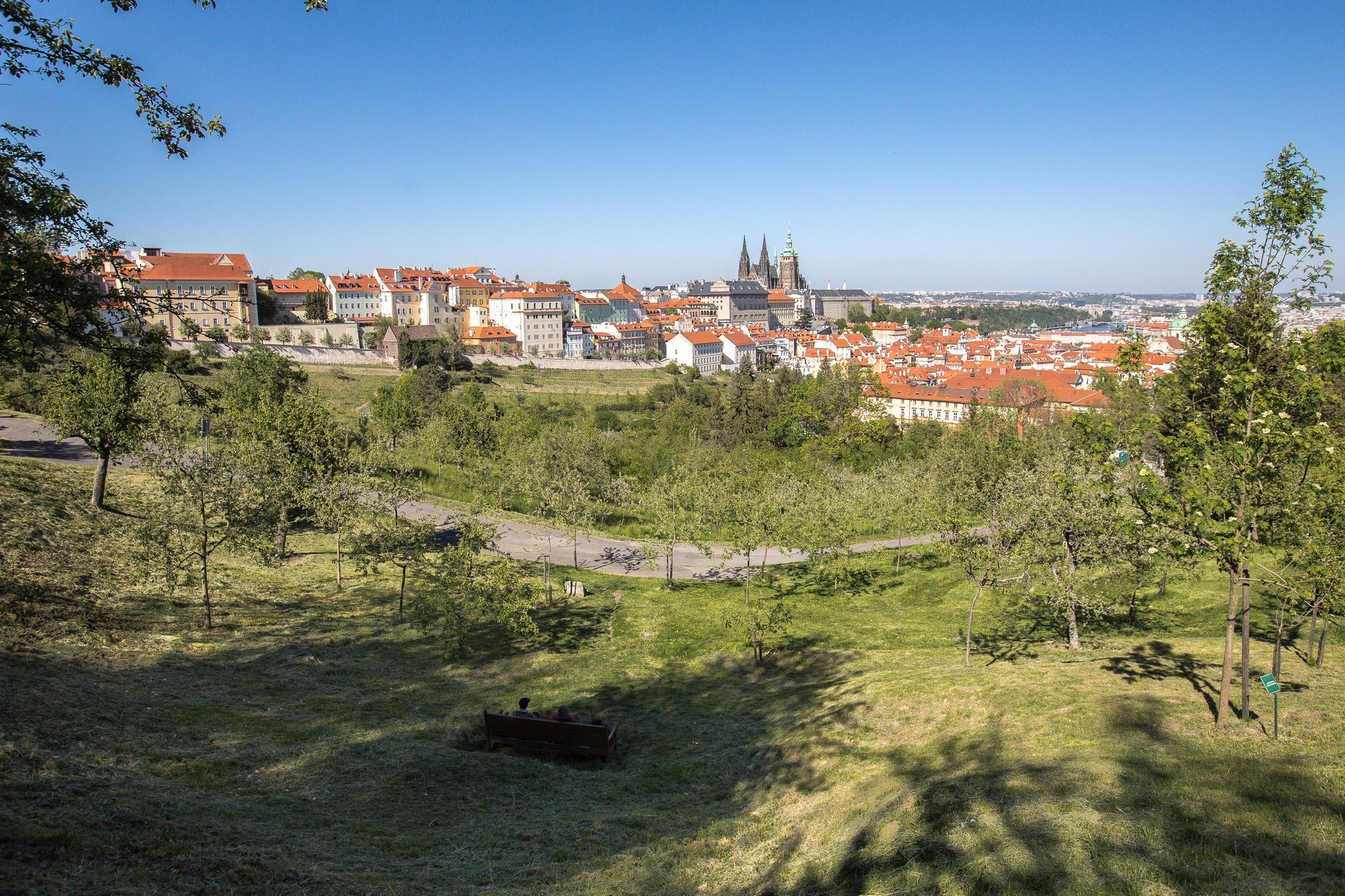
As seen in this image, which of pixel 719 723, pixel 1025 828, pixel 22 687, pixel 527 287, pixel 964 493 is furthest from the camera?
pixel 527 287

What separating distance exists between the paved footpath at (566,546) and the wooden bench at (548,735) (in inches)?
623

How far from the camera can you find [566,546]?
1257 inches

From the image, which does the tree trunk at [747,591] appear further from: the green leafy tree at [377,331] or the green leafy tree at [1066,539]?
the green leafy tree at [377,331]

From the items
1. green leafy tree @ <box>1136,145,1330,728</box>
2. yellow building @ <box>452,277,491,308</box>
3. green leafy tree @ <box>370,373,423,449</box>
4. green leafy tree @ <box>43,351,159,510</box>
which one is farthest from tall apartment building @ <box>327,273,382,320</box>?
green leafy tree @ <box>1136,145,1330,728</box>

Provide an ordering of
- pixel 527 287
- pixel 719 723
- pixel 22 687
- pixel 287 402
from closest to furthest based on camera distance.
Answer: pixel 22 687, pixel 719 723, pixel 287 402, pixel 527 287

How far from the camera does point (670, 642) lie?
20.0 metres

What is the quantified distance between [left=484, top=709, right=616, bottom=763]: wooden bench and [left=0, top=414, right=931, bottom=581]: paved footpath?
15822 millimetres

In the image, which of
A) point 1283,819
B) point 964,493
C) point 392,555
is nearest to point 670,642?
point 392,555

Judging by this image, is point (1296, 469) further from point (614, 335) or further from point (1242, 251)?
point (614, 335)

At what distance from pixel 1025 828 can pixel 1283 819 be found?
2.35 m

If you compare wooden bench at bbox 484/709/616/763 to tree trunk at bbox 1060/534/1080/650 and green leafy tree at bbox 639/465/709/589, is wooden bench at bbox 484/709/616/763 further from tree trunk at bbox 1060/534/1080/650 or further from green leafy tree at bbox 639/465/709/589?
green leafy tree at bbox 639/465/709/589

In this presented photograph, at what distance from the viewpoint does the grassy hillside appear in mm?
7332

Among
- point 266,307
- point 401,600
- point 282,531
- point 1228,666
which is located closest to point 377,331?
point 266,307

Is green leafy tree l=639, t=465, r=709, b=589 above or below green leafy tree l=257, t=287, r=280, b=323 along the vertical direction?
below
